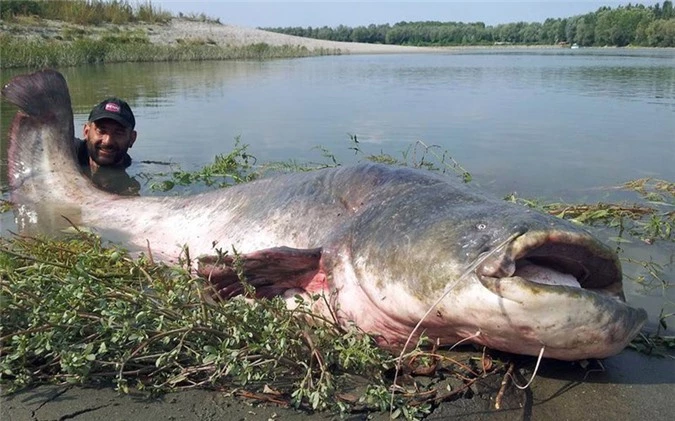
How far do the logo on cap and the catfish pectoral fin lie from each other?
395cm

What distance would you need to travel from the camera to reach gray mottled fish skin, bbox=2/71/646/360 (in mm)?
1928

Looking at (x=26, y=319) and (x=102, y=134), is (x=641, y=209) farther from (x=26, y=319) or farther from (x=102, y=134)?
(x=102, y=134)

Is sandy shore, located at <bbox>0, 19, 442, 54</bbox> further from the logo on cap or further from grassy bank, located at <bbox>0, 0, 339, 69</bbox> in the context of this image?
the logo on cap

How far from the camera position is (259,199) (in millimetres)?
3488

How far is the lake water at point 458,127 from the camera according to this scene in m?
5.95

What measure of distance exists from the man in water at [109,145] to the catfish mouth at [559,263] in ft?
15.3

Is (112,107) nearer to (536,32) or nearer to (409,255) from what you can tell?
(409,255)

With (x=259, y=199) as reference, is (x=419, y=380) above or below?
below

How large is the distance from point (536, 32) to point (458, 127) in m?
101

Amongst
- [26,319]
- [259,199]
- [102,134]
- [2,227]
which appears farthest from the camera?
[102,134]

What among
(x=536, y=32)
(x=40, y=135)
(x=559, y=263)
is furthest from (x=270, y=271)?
(x=536, y=32)

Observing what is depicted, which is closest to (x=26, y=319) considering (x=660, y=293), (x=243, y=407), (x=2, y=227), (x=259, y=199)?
(x=243, y=407)

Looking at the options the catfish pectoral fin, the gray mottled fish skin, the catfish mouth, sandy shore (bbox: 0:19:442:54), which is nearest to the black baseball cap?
the gray mottled fish skin

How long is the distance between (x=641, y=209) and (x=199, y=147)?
513 cm
